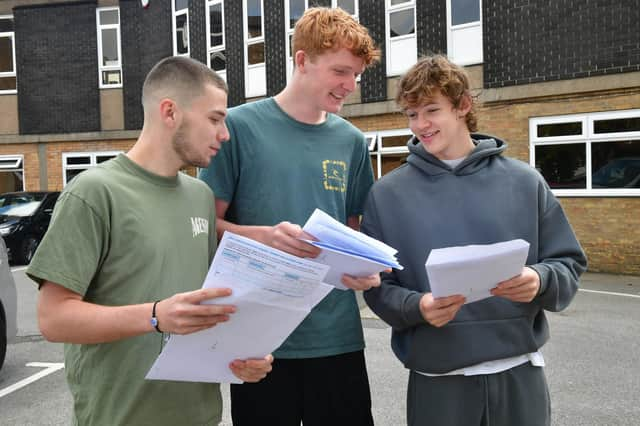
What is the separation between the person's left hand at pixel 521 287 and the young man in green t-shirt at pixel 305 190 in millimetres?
725

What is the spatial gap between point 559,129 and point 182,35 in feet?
36.9

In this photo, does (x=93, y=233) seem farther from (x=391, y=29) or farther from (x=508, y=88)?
(x=391, y=29)

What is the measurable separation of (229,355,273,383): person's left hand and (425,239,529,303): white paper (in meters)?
0.56

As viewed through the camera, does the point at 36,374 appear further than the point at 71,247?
Yes

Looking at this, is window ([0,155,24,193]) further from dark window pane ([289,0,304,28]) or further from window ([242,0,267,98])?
dark window pane ([289,0,304,28])

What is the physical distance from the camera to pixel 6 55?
62.4ft

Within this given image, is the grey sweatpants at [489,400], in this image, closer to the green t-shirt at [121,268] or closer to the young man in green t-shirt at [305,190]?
the young man in green t-shirt at [305,190]

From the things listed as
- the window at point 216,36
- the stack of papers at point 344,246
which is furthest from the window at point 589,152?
the stack of papers at point 344,246

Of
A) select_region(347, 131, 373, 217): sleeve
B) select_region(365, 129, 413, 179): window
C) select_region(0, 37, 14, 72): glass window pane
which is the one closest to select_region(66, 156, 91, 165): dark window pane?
select_region(0, 37, 14, 72): glass window pane

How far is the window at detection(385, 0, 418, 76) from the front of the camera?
1355 centimetres

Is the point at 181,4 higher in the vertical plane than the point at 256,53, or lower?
higher

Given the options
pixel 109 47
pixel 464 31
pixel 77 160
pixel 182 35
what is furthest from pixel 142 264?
pixel 109 47

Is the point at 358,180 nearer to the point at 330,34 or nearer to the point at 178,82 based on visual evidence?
the point at 330,34

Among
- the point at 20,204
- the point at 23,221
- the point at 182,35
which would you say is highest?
the point at 182,35
